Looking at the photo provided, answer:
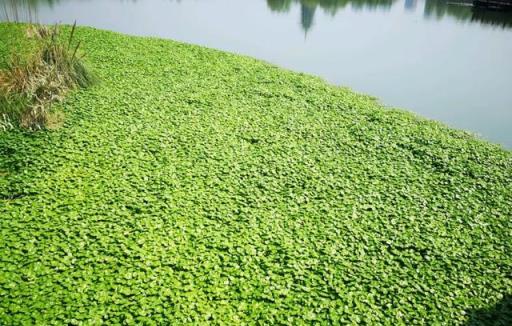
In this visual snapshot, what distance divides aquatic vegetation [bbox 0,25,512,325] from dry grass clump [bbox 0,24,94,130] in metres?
0.27

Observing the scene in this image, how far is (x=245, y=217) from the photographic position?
4.18 m

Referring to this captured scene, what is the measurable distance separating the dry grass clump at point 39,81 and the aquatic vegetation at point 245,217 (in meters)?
0.27

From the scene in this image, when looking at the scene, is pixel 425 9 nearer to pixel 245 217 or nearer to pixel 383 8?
pixel 383 8

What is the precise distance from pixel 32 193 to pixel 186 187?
1.82m

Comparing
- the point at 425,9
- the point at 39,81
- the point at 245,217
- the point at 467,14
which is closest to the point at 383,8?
the point at 425,9

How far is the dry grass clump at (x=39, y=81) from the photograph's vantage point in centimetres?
Result: 534

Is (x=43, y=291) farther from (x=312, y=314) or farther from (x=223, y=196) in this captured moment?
(x=312, y=314)

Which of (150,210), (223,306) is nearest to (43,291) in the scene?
(150,210)

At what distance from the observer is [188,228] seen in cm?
394

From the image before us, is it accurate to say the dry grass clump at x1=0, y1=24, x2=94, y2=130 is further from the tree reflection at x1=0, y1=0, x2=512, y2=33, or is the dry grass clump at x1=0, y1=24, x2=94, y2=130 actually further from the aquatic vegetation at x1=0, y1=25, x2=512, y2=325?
the tree reflection at x1=0, y1=0, x2=512, y2=33

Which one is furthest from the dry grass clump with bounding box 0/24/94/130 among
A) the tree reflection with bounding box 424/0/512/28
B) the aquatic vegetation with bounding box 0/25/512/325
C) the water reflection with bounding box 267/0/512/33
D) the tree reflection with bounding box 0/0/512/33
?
the tree reflection with bounding box 424/0/512/28

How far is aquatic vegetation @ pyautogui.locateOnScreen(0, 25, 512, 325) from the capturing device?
3.25 m

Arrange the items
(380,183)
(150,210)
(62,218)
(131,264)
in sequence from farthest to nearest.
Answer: (380,183) → (150,210) → (62,218) → (131,264)

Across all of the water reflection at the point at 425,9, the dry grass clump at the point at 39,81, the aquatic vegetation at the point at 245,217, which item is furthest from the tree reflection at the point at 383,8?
the aquatic vegetation at the point at 245,217
